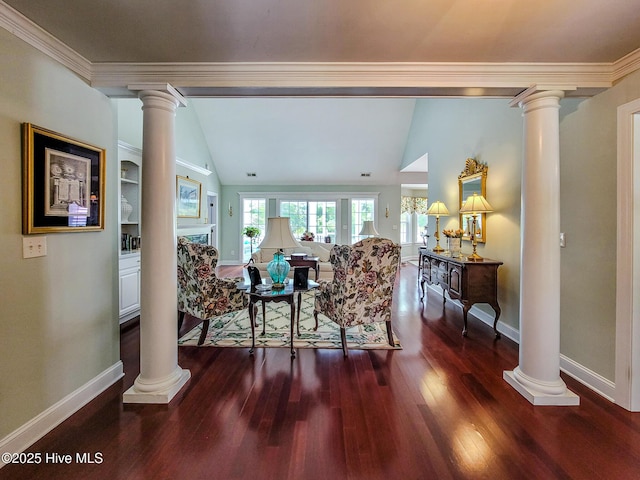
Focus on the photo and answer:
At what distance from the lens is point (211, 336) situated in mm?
3373

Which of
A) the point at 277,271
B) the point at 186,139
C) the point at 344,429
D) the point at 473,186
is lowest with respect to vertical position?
the point at 344,429

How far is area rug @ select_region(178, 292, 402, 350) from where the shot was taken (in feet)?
10.3

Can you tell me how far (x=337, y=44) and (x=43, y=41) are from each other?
1798 mm

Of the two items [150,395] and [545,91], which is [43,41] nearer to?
[150,395]

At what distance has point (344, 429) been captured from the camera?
6.04ft

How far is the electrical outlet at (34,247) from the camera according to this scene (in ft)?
5.63

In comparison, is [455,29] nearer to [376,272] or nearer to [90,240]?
[376,272]

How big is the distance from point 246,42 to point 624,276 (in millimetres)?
3002

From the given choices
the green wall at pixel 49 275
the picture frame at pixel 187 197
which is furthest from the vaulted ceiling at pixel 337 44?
the picture frame at pixel 187 197

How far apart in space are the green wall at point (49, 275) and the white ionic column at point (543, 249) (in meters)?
3.25

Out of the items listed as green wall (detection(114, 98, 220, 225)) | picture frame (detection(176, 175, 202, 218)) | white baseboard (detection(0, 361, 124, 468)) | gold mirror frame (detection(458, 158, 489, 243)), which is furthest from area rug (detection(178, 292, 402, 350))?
picture frame (detection(176, 175, 202, 218))

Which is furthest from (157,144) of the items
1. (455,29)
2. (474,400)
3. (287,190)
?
(287,190)

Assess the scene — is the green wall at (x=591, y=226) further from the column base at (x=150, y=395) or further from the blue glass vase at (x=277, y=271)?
the column base at (x=150, y=395)

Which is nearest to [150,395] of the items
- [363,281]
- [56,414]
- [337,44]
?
[56,414]
